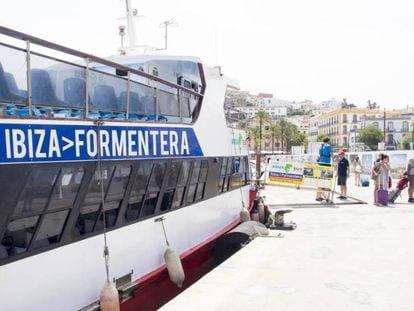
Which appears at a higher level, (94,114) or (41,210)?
(94,114)

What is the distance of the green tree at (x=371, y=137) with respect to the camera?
333 feet

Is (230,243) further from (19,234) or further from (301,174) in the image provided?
(301,174)

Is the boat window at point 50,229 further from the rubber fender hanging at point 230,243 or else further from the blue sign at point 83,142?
the rubber fender hanging at point 230,243

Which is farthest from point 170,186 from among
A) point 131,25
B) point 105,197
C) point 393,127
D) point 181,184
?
point 393,127

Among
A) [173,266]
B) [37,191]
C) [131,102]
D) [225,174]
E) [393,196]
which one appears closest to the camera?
[37,191]

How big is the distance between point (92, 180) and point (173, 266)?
2008mm

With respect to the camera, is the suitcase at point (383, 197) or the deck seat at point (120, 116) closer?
the deck seat at point (120, 116)

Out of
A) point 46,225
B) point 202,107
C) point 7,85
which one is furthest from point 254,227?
point 7,85

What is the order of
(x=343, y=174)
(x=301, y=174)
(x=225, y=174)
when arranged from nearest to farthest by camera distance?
(x=225, y=174), (x=301, y=174), (x=343, y=174)

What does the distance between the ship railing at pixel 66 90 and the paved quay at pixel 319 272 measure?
2.38m

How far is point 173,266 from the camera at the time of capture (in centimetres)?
618

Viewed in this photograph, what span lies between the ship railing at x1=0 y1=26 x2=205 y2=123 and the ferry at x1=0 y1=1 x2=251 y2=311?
0.01 metres

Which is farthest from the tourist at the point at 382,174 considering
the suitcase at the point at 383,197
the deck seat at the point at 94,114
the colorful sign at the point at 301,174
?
the deck seat at the point at 94,114

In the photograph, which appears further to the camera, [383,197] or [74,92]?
[383,197]
